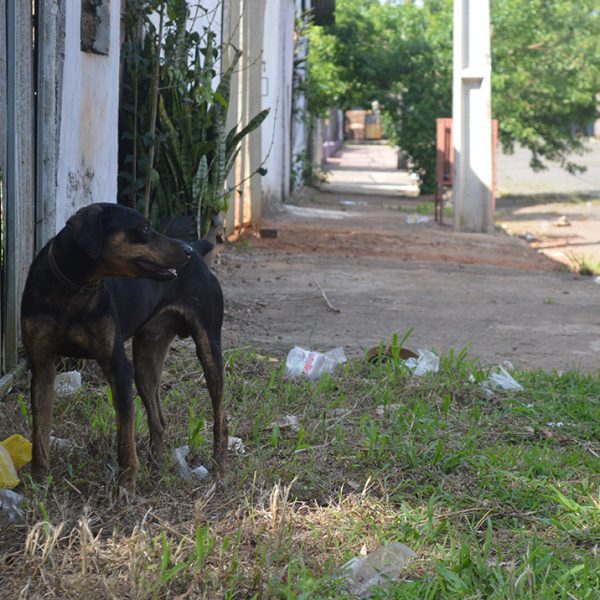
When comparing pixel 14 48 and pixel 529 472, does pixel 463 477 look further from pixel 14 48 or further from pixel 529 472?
pixel 14 48

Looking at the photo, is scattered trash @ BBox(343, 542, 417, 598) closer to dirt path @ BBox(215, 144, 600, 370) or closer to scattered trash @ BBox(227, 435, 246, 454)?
scattered trash @ BBox(227, 435, 246, 454)

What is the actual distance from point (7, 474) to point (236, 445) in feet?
3.23

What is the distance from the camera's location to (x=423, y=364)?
241 inches

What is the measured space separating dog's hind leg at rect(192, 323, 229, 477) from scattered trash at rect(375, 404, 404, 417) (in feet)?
3.95

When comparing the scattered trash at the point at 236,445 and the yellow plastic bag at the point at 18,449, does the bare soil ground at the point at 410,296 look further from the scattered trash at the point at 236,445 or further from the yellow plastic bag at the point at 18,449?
the yellow plastic bag at the point at 18,449

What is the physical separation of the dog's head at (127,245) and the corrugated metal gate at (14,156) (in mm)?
1532

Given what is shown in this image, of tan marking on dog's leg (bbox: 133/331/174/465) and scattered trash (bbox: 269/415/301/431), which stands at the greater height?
tan marking on dog's leg (bbox: 133/331/174/465)

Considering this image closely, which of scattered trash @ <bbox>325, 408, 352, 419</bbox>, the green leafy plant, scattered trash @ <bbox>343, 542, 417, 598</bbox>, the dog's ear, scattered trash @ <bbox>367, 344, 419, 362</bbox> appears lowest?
scattered trash @ <bbox>343, 542, 417, 598</bbox>

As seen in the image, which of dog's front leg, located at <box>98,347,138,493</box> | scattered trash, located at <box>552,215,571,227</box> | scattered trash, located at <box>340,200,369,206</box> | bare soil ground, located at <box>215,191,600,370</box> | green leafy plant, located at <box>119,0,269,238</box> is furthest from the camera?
scattered trash, located at <box>340,200,369,206</box>

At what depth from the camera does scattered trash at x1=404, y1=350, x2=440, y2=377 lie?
19.8ft

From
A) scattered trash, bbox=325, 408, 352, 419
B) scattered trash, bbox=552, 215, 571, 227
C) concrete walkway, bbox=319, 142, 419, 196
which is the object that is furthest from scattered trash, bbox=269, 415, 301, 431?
concrete walkway, bbox=319, 142, 419, 196

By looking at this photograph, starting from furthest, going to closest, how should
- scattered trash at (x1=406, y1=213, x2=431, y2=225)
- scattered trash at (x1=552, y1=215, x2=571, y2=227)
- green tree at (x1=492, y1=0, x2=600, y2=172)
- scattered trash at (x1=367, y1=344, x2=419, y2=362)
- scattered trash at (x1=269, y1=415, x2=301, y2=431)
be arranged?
green tree at (x1=492, y1=0, x2=600, y2=172) → scattered trash at (x1=406, y1=213, x2=431, y2=225) → scattered trash at (x1=552, y1=215, x2=571, y2=227) → scattered trash at (x1=367, y1=344, x2=419, y2=362) → scattered trash at (x1=269, y1=415, x2=301, y2=431)

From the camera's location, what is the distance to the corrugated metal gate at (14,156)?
5047 mm

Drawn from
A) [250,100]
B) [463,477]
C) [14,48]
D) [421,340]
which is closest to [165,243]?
[463,477]
